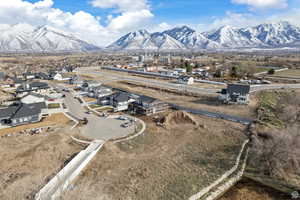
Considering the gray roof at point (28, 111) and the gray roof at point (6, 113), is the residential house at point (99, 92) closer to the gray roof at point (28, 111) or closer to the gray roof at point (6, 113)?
the gray roof at point (28, 111)

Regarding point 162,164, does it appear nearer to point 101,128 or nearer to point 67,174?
point 67,174

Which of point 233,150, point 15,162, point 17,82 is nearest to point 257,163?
point 233,150

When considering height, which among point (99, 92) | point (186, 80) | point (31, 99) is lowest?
point (31, 99)

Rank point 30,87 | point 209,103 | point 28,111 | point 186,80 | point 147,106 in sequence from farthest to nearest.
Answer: point 186,80, point 30,87, point 209,103, point 147,106, point 28,111

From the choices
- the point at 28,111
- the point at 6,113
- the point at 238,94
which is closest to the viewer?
the point at 6,113

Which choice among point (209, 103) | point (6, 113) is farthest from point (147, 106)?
point (6, 113)

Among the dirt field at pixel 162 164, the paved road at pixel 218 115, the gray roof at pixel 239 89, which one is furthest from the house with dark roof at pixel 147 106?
the gray roof at pixel 239 89

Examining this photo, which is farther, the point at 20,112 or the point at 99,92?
the point at 99,92
